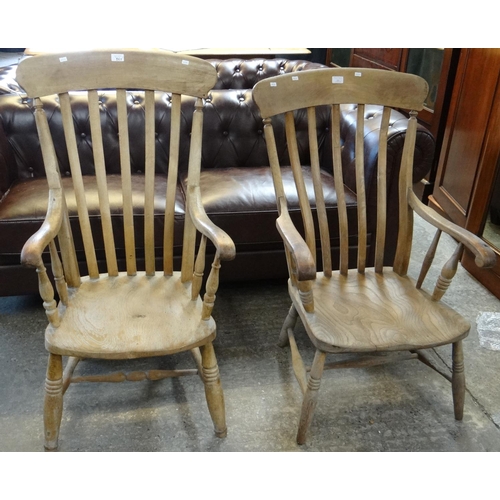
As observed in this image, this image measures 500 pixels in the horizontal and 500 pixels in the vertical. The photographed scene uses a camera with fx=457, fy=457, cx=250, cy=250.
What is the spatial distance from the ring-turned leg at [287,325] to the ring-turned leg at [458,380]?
21.8 inches

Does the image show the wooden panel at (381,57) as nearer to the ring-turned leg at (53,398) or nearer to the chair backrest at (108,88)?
the chair backrest at (108,88)

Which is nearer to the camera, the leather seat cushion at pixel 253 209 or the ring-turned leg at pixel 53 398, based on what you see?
the ring-turned leg at pixel 53 398

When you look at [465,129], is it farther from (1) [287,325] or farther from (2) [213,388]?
(2) [213,388]

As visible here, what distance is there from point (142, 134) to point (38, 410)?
1289 mm

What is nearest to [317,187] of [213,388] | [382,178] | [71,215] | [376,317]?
[382,178]

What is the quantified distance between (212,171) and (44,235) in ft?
3.67

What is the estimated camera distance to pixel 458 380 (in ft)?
4.88

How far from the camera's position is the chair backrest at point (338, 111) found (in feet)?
4.67

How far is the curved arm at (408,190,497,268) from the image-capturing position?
1247 millimetres

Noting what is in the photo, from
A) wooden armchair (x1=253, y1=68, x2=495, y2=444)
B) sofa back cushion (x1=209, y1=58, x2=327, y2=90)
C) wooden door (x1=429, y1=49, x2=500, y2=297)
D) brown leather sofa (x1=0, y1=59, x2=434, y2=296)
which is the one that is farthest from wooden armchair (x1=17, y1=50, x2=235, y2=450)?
wooden door (x1=429, y1=49, x2=500, y2=297)

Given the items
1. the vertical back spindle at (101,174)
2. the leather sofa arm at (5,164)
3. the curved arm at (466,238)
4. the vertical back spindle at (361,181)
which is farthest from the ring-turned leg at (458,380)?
the leather sofa arm at (5,164)

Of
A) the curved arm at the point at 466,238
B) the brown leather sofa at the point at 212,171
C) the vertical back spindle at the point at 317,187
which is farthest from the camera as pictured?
the brown leather sofa at the point at 212,171

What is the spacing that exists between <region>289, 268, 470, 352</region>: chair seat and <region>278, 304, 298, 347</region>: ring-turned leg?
7.6 inches

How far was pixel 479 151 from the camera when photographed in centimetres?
233
